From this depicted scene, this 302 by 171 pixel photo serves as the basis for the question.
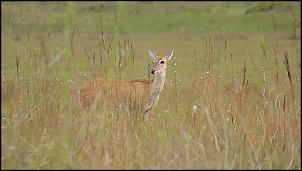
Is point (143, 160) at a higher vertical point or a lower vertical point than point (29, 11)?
lower

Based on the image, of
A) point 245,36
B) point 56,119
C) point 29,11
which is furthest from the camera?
point 245,36

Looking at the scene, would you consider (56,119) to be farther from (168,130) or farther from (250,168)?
(250,168)

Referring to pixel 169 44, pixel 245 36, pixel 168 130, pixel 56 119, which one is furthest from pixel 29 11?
pixel 245 36

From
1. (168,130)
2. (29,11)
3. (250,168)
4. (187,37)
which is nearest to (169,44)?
(187,37)

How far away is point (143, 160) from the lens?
3.11 m

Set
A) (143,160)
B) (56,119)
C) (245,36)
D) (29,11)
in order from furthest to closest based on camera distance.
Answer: (245,36) < (29,11) < (56,119) < (143,160)

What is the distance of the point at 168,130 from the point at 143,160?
717 millimetres

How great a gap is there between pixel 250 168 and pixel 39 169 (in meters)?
0.98

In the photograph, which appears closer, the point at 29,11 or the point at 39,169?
the point at 39,169

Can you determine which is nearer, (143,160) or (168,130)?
(143,160)

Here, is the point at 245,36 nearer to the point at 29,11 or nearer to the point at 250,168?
the point at 29,11

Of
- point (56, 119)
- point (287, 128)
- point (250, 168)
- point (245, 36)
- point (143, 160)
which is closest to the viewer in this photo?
point (250, 168)

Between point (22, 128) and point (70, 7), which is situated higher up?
point (70, 7)

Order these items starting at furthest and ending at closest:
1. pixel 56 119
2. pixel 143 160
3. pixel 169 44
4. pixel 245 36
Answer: pixel 245 36 < pixel 169 44 < pixel 56 119 < pixel 143 160
